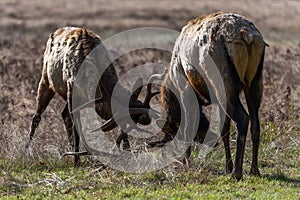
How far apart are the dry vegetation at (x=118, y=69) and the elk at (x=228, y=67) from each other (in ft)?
2.54

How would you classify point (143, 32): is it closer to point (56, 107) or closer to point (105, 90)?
point (56, 107)

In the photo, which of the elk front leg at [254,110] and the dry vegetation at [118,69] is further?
the dry vegetation at [118,69]

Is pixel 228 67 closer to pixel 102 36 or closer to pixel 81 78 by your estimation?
pixel 81 78

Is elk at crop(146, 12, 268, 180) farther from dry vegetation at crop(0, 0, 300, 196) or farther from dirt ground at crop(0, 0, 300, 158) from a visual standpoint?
dirt ground at crop(0, 0, 300, 158)

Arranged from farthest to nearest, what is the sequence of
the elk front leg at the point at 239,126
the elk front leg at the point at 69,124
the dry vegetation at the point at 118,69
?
the elk front leg at the point at 69,124, the dry vegetation at the point at 118,69, the elk front leg at the point at 239,126

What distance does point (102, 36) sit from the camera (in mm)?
27953

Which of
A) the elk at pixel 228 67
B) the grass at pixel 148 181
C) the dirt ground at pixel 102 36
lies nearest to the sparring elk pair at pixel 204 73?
the elk at pixel 228 67

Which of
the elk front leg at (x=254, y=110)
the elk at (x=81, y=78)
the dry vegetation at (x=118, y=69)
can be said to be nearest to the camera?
the elk front leg at (x=254, y=110)

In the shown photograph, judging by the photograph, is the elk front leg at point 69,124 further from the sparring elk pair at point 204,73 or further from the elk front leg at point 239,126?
the elk front leg at point 239,126

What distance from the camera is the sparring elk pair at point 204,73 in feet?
28.4

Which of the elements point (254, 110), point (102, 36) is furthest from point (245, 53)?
point (102, 36)

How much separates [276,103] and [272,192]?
15.0 ft

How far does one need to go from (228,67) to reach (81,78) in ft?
8.19

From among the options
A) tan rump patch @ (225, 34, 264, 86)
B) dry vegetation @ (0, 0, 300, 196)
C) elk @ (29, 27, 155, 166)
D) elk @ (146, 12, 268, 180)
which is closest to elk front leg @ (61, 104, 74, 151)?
elk @ (29, 27, 155, 166)
